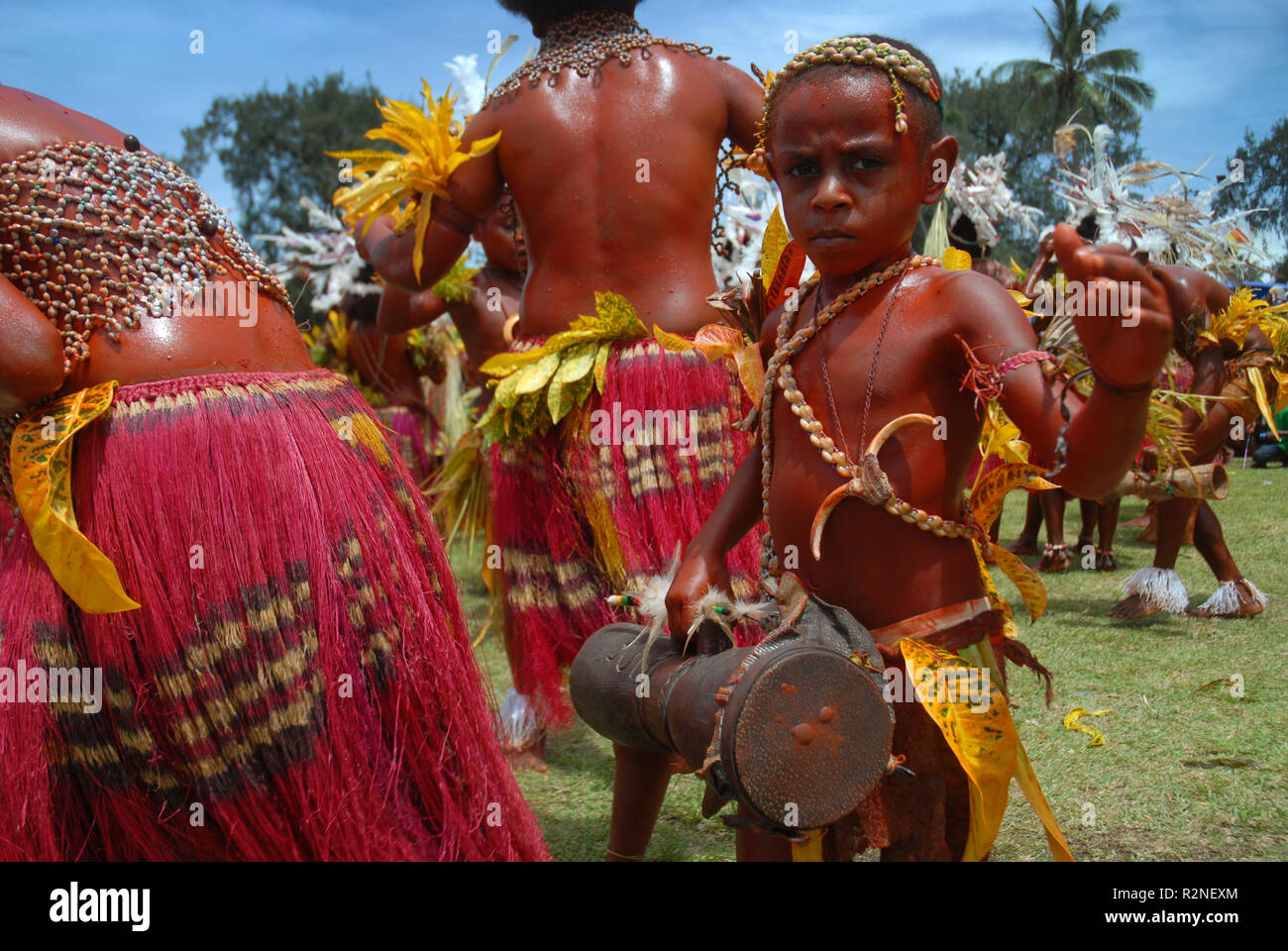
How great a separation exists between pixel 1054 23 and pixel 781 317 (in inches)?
1187

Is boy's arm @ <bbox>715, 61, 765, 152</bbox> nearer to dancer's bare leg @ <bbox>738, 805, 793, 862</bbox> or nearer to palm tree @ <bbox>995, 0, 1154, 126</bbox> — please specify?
dancer's bare leg @ <bbox>738, 805, 793, 862</bbox>

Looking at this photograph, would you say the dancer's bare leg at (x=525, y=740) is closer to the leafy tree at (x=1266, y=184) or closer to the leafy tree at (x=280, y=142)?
the leafy tree at (x=1266, y=184)

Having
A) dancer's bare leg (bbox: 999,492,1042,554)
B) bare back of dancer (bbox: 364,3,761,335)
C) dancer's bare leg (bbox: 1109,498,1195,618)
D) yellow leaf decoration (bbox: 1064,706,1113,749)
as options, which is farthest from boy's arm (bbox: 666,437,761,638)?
dancer's bare leg (bbox: 999,492,1042,554)

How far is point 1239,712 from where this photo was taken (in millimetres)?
3498

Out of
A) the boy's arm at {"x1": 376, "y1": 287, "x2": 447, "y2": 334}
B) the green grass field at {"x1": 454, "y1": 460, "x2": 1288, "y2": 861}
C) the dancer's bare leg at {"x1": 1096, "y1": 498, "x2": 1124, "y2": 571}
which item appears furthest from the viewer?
the dancer's bare leg at {"x1": 1096, "y1": 498, "x2": 1124, "y2": 571}

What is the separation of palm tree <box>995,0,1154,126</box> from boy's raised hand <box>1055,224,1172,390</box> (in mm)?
29174

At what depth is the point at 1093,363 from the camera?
1348 millimetres

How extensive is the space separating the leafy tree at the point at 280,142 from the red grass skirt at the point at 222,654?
30.6 metres

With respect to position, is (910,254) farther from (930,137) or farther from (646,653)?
(646,653)

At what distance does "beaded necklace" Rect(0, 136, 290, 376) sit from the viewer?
1.77 meters

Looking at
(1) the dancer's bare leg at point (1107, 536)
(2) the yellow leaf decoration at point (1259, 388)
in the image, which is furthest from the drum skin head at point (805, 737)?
(1) the dancer's bare leg at point (1107, 536)

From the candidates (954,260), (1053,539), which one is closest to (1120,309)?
(954,260)

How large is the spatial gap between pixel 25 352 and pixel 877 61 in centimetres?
148
